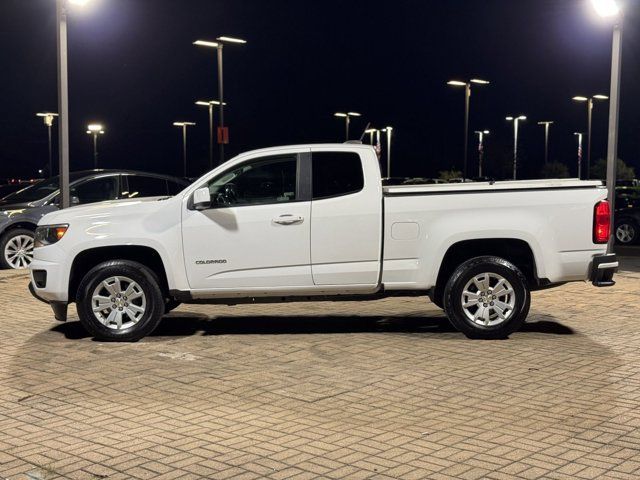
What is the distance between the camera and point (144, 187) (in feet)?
52.4

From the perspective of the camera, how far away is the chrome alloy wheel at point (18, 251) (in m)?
16.3

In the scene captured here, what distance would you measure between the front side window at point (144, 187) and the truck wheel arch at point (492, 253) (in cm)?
750

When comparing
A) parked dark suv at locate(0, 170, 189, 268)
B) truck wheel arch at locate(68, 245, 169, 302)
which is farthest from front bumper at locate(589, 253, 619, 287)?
parked dark suv at locate(0, 170, 189, 268)

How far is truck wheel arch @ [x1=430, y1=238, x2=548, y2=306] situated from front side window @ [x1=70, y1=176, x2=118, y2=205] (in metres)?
8.16

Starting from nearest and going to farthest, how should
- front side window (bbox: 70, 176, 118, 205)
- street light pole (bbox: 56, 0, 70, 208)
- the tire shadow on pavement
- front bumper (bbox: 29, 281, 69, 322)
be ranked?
1. front bumper (bbox: 29, 281, 69, 322)
2. the tire shadow on pavement
3. street light pole (bbox: 56, 0, 70, 208)
4. front side window (bbox: 70, 176, 118, 205)

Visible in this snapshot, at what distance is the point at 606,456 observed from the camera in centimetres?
545

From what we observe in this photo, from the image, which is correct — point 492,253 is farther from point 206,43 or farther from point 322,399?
point 206,43

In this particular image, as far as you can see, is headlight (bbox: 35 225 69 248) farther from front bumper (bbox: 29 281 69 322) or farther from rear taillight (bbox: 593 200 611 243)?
rear taillight (bbox: 593 200 611 243)

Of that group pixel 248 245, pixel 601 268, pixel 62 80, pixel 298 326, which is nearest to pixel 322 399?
pixel 248 245

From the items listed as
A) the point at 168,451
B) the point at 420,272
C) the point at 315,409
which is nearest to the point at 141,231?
the point at 420,272

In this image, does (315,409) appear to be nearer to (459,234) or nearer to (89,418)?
(89,418)

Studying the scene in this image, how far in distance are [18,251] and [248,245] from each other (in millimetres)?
8445

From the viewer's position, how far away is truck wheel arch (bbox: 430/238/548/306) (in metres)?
9.48

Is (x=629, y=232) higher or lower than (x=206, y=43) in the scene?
lower
